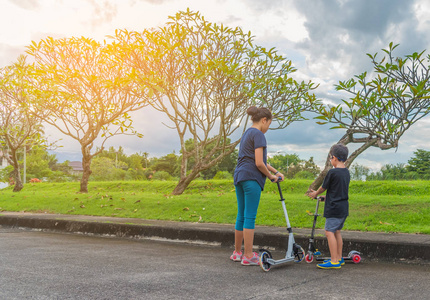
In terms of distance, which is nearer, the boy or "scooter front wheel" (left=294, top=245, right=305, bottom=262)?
the boy

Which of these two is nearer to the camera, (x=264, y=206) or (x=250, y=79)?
(x=264, y=206)

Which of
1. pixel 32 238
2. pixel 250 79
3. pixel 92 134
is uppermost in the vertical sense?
pixel 250 79

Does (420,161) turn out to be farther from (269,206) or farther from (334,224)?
(334,224)

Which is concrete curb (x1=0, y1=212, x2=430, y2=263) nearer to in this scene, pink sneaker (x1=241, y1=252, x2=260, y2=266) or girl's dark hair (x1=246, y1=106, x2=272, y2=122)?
pink sneaker (x1=241, y1=252, x2=260, y2=266)

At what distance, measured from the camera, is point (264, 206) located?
10117 millimetres

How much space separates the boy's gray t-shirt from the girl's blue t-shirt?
0.83m

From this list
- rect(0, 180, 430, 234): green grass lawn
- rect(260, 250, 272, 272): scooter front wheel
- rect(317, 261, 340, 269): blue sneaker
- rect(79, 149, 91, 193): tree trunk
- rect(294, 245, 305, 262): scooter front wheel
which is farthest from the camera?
rect(79, 149, 91, 193): tree trunk

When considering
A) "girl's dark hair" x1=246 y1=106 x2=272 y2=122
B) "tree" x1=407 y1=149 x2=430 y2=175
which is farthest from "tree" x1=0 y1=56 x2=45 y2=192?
"tree" x1=407 y1=149 x2=430 y2=175

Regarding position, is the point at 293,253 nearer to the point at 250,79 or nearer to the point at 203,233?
the point at 203,233

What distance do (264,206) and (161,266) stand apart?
207 inches

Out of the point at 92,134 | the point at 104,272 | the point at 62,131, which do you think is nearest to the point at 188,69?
the point at 92,134

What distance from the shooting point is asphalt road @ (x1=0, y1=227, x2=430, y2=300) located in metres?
3.82

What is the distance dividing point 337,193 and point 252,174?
106 cm

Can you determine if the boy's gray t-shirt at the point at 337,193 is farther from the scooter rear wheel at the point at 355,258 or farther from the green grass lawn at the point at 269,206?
the green grass lawn at the point at 269,206
